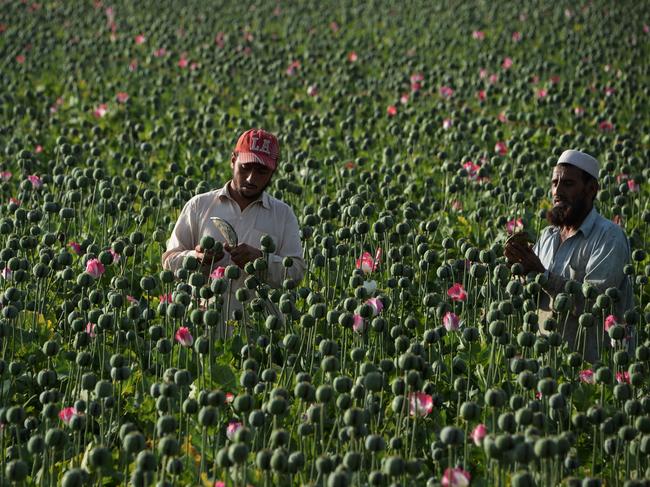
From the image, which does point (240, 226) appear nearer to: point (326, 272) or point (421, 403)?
point (326, 272)

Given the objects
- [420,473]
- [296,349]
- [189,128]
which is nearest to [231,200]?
[296,349]

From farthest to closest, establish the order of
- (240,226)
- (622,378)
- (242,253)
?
1. (240,226)
2. (242,253)
3. (622,378)

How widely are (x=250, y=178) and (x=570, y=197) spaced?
1847mm

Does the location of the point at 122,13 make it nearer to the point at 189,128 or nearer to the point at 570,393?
the point at 189,128

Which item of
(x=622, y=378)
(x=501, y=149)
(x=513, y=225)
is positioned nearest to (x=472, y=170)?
(x=501, y=149)

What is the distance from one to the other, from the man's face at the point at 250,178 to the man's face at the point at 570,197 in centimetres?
168

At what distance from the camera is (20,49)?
56.3ft

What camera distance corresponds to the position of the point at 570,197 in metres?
6.54

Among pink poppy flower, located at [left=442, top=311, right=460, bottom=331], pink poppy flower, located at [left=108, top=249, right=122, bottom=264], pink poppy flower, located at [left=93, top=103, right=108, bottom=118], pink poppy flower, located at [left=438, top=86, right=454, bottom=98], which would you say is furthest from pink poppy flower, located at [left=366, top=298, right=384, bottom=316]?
pink poppy flower, located at [left=438, top=86, right=454, bottom=98]

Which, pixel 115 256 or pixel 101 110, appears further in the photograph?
pixel 101 110

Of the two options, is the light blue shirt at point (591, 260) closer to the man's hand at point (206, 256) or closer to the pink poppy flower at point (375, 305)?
the pink poppy flower at point (375, 305)

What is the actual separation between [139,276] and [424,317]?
6.51ft

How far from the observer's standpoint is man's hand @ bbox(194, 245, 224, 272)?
6.10m

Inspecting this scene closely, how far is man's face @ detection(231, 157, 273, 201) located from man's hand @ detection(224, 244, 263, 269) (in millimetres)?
447
